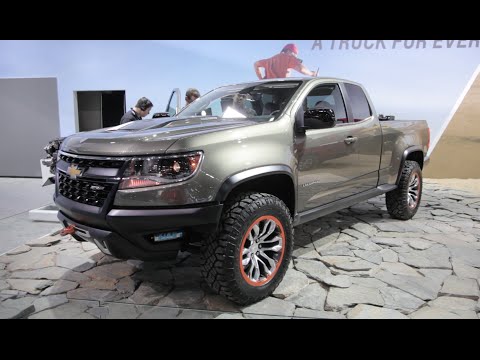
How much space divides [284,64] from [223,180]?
563 cm

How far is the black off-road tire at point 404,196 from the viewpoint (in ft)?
15.0

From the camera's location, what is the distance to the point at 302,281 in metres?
3.07

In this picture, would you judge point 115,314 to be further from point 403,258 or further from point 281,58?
point 281,58

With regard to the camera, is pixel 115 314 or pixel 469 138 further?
pixel 469 138

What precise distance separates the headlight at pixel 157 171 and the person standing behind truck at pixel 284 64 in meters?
5.55

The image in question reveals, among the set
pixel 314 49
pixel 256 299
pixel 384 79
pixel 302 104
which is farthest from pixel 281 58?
pixel 256 299

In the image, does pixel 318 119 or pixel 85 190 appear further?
pixel 318 119

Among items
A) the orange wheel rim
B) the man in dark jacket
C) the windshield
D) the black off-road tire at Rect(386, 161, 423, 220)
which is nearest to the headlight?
the orange wheel rim

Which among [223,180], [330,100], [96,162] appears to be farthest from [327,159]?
[96,162]

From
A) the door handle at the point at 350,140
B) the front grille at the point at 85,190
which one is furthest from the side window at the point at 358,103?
the front grille at the point at 85,190

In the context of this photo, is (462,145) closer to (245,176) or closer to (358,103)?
(358,103)

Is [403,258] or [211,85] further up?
[211,85]

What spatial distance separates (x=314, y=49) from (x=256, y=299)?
5957mm

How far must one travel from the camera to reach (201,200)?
2.27 m
